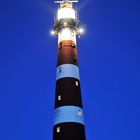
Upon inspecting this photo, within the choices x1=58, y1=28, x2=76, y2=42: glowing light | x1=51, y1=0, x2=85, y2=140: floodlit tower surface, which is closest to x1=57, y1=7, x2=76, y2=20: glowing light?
x1=51, y1=0, x2=85, y2=140: floodlit tower surface

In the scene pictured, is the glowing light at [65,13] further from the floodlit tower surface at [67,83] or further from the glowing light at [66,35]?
the glowing light at [66,35]

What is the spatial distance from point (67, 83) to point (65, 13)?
43.4 ft

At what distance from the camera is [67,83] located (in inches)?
1480

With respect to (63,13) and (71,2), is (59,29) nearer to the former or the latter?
(63,13)

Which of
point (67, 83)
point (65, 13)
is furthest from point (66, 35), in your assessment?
point (67, 83)

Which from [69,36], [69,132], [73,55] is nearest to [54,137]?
[69,132]

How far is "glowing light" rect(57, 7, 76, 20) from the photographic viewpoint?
46.2m

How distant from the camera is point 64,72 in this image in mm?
38688

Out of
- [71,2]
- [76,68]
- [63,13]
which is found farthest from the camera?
[71,2]

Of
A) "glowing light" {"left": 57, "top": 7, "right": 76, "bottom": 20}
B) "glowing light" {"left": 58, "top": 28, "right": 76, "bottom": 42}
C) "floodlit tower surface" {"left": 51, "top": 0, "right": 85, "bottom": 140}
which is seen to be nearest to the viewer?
"floodlit tower surface" {"left": 51, "top": 0, "right": 85, "bottom": 140}

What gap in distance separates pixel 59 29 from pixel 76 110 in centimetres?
1406

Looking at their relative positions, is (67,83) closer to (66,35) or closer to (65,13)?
(66,35)

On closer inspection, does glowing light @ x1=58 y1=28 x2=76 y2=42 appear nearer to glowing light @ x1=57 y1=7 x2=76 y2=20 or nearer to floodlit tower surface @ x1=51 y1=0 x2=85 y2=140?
floodlit tower surface @ x1=51 y1=0 x2=85 y2=140

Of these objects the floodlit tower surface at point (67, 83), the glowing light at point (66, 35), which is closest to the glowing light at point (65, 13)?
the floodlit tower surface at point (67, 83)
